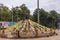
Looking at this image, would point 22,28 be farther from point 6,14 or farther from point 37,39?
point 6,14

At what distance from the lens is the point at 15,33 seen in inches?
801

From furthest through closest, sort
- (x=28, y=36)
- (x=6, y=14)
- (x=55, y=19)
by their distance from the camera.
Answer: (x=55, y=19) → (x=6, y=14) → (x=28, y=36)

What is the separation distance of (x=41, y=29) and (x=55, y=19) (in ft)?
219

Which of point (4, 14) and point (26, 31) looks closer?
point (26, 31)

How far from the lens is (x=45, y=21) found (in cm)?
8281

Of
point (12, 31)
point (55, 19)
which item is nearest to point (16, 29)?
point (12, 31)

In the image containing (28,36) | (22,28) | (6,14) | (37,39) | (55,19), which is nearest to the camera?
Result: (37,39)

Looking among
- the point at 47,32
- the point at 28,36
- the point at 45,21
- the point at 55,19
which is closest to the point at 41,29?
the point at 47,32

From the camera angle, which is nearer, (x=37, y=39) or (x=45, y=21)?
(x=37, y=39)

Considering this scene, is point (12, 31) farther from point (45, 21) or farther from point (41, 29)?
point (45, 21)

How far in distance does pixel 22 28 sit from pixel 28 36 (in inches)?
64.7

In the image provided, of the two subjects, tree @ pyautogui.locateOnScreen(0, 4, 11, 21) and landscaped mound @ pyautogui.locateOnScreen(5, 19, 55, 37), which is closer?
landscaped mound @ pyautogui.locateOnScreen(5, 19, 55, 37)

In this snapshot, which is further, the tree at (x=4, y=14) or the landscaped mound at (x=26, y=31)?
the tree at (x=4, y=14)

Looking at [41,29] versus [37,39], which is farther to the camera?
[41,29]
